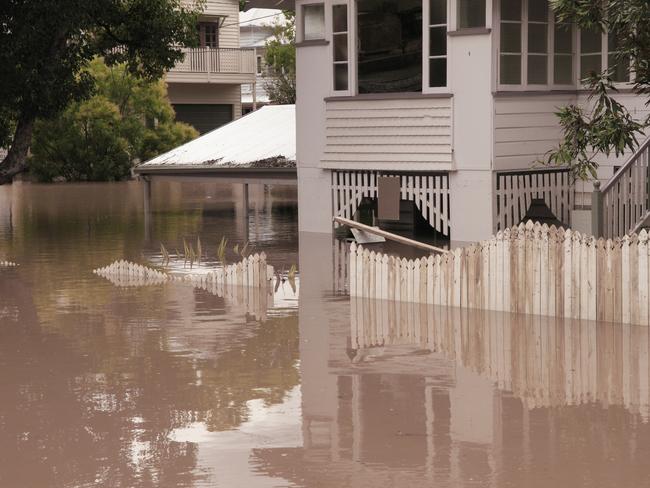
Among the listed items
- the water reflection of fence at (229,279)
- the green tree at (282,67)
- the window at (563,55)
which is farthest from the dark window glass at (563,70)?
the green tree at (282,67)

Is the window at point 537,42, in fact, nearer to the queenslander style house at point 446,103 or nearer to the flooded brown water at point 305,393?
the queenslander style house at point 446,103

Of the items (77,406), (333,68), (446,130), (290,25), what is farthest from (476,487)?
(290,25)

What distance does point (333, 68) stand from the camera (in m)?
23.7

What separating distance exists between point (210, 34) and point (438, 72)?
3440cm

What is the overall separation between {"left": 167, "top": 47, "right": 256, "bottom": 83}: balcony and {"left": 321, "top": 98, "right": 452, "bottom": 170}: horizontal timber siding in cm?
2832

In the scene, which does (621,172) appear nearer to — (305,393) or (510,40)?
(510,40)

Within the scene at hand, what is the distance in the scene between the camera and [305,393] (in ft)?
36.0

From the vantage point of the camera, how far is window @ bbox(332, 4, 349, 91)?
76.9 feet

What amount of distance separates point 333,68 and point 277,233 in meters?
3.95

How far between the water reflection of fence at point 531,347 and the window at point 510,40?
292 inches

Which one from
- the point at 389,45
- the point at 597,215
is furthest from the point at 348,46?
the point at 597,215

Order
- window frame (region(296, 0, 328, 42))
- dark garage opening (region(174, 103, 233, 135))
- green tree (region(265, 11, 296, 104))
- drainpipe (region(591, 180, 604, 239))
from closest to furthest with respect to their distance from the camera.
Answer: drainpipe (region(591, 180, 604, 239)), window frame (region(296, 0, 328, 42)), dark garage opening (region(174, 103, 233, 135)), green tree (region(265, 11, 296, 104))

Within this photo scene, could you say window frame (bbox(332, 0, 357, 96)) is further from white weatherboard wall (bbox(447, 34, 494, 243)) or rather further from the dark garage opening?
the dark garage opening

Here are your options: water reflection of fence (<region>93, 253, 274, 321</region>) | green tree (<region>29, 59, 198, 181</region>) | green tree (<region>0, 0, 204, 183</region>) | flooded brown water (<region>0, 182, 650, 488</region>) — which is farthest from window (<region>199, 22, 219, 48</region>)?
flooded brown water (<region>0, 182, 650, 488</region>)
